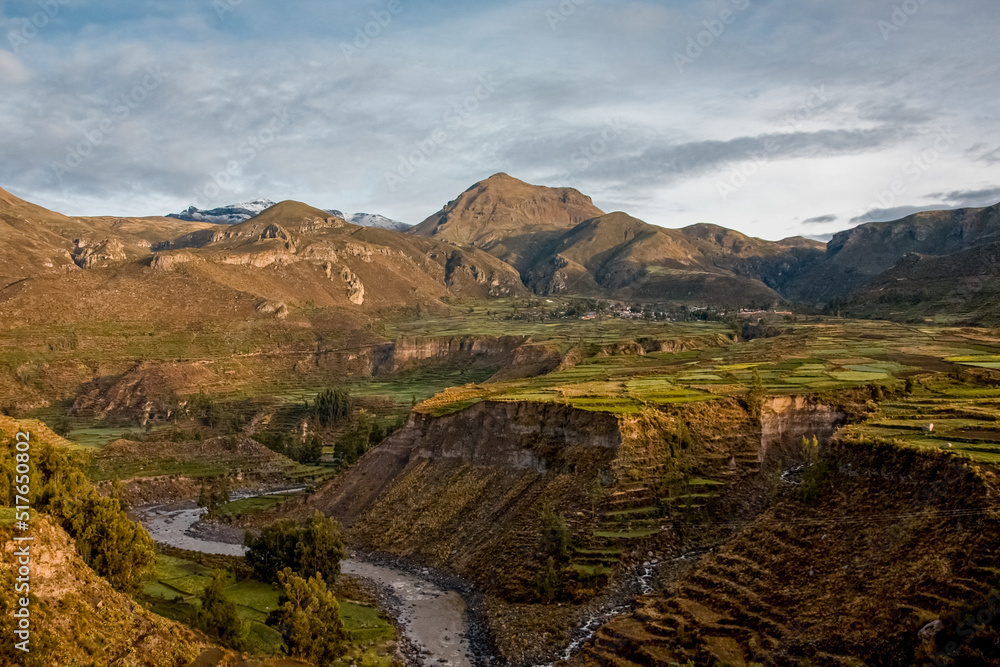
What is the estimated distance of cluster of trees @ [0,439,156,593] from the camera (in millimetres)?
39594

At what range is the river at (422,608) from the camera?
4684cm

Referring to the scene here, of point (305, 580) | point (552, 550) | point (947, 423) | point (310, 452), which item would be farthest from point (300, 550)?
point (310, 452)

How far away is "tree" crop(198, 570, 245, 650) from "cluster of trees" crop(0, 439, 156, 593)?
13.9 ft

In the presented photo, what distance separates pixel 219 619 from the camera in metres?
41.5

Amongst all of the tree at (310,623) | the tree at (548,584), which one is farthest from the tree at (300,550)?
the tree at (548,584)

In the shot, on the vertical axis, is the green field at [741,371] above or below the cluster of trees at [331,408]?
above

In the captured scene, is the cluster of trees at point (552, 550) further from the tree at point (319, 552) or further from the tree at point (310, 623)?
the tree at point (319, 552)

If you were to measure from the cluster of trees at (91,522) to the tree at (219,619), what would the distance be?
4.24 m

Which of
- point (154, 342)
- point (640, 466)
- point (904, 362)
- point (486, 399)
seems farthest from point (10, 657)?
point (154, 342)

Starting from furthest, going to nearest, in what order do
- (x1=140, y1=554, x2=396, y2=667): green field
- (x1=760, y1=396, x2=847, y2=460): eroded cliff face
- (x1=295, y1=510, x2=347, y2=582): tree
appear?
(x1=760, y1=396, x2=847, y2=460): eroded cliff face, (x1=295, y1=510, x2=347, y2=582): tree, (x1=140, y1=554, x2=396, y2=667): green field

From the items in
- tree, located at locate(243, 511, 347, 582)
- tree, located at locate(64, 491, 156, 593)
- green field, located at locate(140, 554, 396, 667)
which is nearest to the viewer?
tree, located at locate(64, 491, 156, 593)

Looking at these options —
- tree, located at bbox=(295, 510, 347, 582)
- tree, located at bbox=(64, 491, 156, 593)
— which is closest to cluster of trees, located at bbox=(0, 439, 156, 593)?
tree, located at bbox=(64, 491, 156, 593)

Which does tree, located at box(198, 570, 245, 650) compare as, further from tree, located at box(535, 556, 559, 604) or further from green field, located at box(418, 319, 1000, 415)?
green field, located at box(418, 319, 1000, 415)

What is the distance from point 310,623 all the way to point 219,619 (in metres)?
4.85
